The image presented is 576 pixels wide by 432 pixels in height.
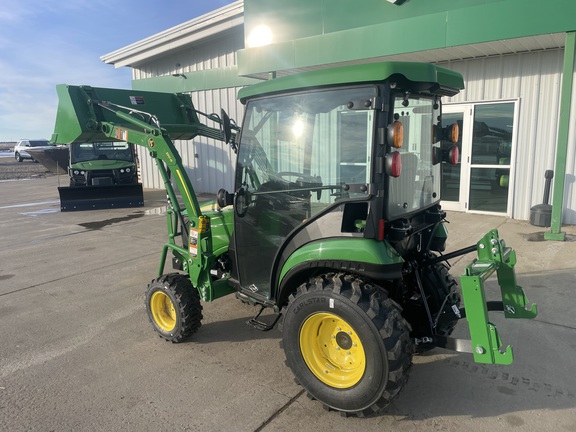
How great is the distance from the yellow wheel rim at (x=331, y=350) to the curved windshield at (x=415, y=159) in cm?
80

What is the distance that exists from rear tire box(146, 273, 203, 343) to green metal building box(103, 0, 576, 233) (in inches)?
230

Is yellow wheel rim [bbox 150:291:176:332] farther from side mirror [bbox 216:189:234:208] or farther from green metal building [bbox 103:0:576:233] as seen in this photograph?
green metal building [bbox 103:0:576:233]

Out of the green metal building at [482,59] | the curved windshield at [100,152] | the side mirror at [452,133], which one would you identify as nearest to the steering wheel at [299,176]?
the side mirror at [452,133]

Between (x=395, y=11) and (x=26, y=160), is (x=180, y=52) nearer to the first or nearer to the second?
(x=395, y=11)

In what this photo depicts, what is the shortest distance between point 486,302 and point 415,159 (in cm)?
106

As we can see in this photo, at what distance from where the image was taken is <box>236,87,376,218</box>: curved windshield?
8.70 ft

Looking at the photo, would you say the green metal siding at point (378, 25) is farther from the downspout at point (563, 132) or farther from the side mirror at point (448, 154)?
the side mirror at point (448, 154)

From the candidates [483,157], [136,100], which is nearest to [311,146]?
[136,100]

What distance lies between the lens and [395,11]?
781 centimetres

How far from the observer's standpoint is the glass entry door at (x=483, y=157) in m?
8.33

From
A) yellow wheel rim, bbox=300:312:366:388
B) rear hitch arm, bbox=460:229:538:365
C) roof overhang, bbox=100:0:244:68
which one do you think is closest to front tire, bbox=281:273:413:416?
yellow wheel rim, bbox=300:312:366:388

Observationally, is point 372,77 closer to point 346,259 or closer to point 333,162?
point 333,162

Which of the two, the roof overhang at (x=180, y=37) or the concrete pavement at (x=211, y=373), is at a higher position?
the roof overhang at (x=180, y=37)

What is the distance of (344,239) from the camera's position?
272 cm
